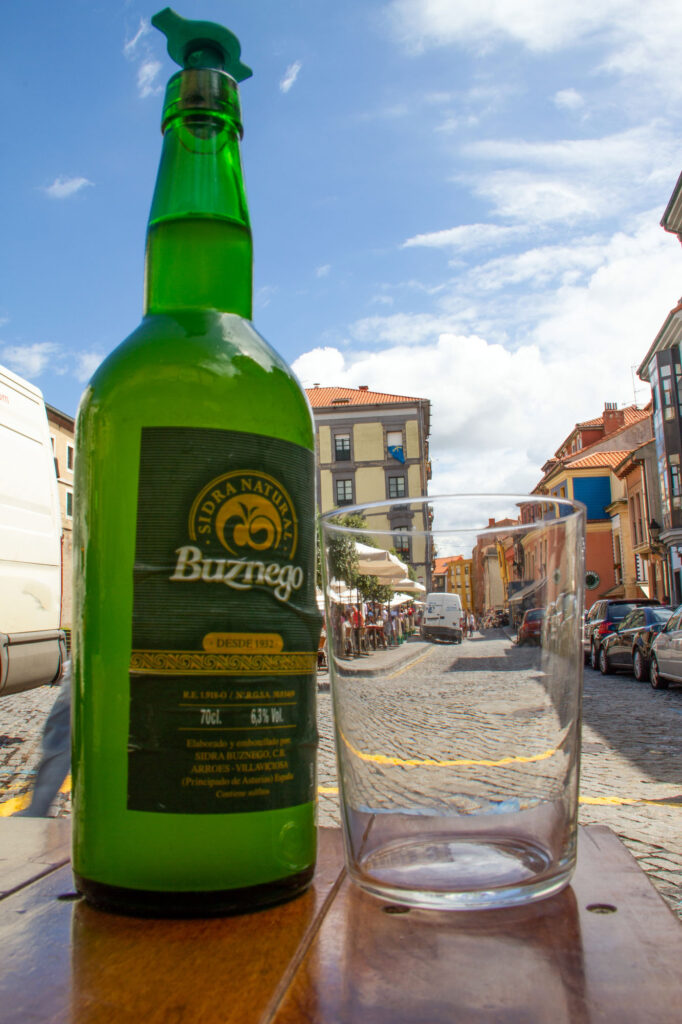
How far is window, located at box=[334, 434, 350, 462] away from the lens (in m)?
50.5

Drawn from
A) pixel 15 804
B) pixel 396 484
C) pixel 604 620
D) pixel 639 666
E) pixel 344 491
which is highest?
pixel 396 484

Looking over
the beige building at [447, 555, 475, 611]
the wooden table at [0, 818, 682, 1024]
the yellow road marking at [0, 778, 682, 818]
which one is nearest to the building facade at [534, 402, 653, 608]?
the yellow road marking at [0, 778, 682, 818]

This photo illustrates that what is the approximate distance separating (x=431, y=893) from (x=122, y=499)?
419mm

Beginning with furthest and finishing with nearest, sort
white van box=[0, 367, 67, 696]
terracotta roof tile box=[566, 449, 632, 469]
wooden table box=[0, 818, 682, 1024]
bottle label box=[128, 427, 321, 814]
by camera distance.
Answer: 1. terracotta roof tile box=[566, 449, 632, 469]
2. white van box=[0, 367, 67, 696]
3. bottle label box=[128, 427, 321, 814]
4. wooden table box=[0, 818, 682, 1024]

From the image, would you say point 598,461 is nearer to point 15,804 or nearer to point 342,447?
point 342,447

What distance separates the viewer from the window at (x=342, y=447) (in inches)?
1989

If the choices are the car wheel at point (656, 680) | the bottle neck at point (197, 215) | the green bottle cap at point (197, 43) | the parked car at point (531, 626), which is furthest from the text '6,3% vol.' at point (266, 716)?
the car wheel at point (656, 680)

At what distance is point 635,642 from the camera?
1436 centimetres

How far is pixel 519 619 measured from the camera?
79cm

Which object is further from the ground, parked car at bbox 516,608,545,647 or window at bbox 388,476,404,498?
window at bbox 388,476,404,498

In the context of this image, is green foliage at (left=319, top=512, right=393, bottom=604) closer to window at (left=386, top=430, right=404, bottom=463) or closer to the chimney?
window at (left=386, top=430, right=404, bottom=463)

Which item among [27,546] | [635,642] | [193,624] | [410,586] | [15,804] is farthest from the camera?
[635,642]

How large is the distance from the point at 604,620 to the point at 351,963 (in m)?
17.8

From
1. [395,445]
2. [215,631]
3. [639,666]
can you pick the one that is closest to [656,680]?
[639,666]
